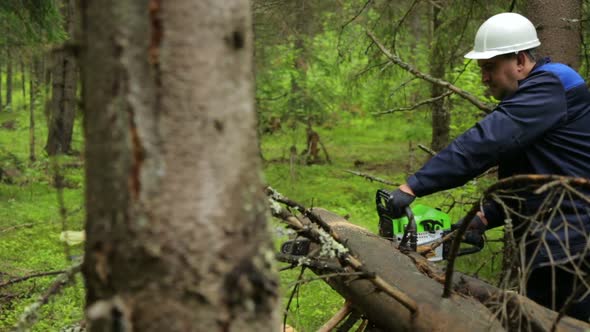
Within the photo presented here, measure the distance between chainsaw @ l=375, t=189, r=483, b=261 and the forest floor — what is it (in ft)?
0.98

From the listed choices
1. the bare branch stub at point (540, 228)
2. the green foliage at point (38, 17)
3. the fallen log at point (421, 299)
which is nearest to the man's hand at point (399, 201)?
the fallen log at point (421, 299)

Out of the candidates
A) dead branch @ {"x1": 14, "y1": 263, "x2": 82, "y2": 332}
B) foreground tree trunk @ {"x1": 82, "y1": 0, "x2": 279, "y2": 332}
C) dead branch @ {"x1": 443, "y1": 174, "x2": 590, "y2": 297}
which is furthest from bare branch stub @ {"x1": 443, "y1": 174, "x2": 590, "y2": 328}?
dead branch @ {"x1": 14, "y1": 263, "x2": 82, "y2": 332}

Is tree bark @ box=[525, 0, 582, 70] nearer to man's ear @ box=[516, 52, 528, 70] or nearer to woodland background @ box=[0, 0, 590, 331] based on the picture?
woodland background @ box=[0, 0, 590, 331]

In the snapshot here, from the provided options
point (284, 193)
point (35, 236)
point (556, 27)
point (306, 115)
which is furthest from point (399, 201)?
point (306, 115)

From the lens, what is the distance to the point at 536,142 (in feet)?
10.6

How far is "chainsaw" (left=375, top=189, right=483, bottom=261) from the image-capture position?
3.45m

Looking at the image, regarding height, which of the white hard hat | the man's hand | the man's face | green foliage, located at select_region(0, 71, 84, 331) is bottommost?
green foliage, located at select_region(0, 71, 84, 331)

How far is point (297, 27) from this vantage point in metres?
11.1

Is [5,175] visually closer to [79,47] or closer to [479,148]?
[479,148]

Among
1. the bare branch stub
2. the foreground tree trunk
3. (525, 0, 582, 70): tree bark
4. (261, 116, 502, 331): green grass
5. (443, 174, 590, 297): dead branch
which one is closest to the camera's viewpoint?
the foreground tree trunk

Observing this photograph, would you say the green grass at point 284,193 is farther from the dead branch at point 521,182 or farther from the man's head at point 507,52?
the man's head at point 507,52

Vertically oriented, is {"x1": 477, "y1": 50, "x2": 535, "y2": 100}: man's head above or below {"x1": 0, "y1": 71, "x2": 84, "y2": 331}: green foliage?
above

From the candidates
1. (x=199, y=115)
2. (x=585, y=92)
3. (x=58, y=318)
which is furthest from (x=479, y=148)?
(x=58, y=318)

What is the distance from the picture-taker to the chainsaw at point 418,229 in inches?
136
